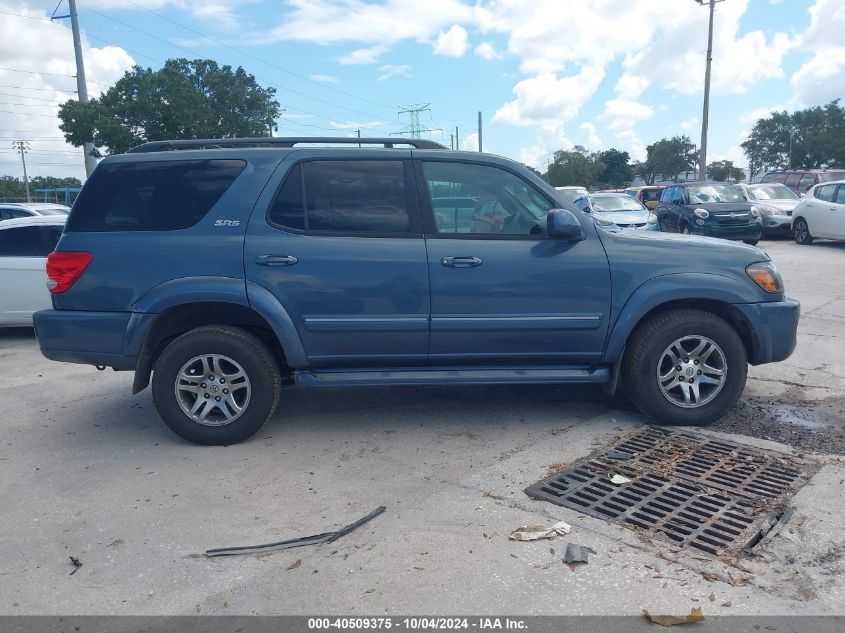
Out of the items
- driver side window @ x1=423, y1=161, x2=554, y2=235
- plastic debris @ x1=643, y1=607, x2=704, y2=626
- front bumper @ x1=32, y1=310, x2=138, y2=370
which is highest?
driver side window @ x1=423, y1=161, x2=554, y2=235

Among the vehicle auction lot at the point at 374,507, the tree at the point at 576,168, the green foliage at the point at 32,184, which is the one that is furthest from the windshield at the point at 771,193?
the green foliage at the point at 32,184

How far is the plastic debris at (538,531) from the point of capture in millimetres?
3521

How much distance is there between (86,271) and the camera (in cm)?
475

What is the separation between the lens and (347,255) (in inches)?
188

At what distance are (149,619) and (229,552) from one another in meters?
0.56

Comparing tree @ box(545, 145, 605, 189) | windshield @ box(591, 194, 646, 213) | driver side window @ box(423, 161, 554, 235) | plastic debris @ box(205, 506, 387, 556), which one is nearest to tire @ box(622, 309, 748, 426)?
driver side window @ box(423, 161, 554, 235)

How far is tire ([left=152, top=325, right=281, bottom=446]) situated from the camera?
4801mm

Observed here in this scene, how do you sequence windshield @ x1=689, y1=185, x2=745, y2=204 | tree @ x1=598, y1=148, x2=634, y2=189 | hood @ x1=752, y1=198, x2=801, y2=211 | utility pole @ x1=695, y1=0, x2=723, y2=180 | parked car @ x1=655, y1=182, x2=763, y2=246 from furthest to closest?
tree @ x1=598, y1=148, x2=634, y2=189
utility pole @ x1=695, y1=0, x2=723, y2=180
hood @ x1=752, y1=198, x2=801, y2=211
windshield @ x1=689, y1=185, x2=745, y2=204
parked car @ x1=655, y1=182, x2=763, y2=246

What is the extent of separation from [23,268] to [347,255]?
5739mm

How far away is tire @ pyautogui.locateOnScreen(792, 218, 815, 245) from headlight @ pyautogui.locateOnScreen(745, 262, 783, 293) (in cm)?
1421

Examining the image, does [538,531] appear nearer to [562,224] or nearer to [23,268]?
[562,224]

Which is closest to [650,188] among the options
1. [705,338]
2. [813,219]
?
[813,219]

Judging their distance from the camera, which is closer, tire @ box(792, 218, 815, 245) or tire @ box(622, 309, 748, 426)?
tire @ box(622, 309, 748, 426)

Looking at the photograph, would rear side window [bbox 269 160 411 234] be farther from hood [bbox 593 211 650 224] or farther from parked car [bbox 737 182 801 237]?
parked car [bbox 737 182 801 237]
